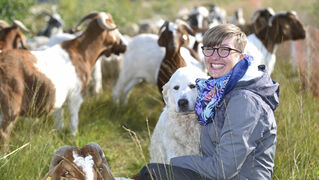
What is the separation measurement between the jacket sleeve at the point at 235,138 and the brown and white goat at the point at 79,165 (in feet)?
2.32

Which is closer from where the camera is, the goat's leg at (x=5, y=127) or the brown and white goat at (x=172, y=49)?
the goat's leg at (x=5, y=127)

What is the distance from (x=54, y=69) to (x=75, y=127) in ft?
2.81

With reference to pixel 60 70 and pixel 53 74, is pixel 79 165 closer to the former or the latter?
pixel 53 74

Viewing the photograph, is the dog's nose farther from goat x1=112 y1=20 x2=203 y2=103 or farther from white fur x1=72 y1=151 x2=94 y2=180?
goat x1=112 y1=20 x2=203 y2=103

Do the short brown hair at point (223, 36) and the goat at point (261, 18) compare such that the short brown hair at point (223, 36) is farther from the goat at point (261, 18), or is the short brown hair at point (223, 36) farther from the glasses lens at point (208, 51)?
the goat at point (261, 18)

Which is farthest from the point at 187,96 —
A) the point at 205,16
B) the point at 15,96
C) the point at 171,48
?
the point at 205,16

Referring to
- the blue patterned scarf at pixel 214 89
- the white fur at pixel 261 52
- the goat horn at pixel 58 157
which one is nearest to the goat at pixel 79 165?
the goat horn at pixel 58 157

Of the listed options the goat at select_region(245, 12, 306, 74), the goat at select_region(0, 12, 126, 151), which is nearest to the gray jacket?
the goat at select_region(0, 12, 126, 151)

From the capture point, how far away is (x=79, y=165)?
2.30 metres

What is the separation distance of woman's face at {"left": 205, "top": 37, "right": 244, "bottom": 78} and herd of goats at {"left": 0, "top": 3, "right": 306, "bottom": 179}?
100 centimetres

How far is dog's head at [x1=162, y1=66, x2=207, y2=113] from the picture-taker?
3.10 meters

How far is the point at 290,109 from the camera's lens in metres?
4.14

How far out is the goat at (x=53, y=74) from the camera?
447 cm

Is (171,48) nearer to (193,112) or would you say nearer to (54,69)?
(54,69)
